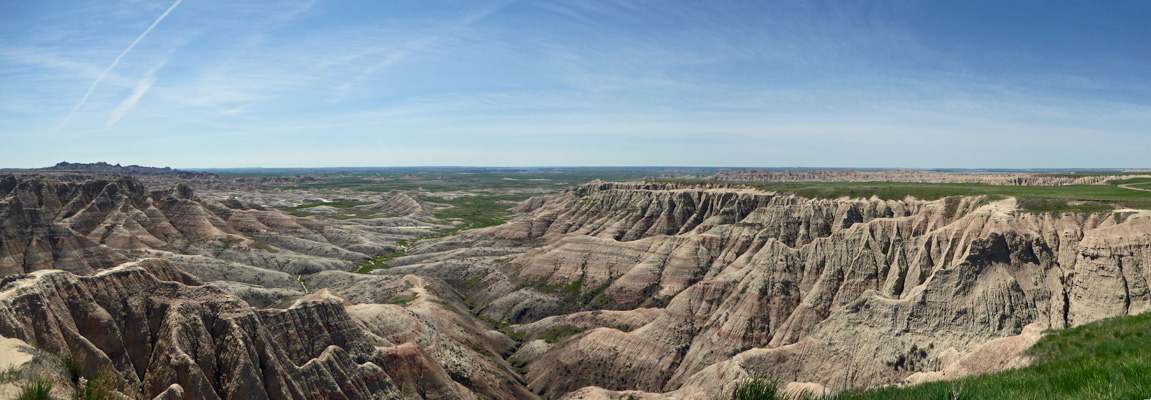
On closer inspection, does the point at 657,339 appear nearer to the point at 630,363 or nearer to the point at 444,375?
the point at 630,363

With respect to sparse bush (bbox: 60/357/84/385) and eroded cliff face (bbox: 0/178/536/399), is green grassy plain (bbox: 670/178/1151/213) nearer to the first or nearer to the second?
eroded cliff face (bbox: 0/178/536/399)

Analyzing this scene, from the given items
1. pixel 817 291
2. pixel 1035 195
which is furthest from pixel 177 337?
pixel 1035 195

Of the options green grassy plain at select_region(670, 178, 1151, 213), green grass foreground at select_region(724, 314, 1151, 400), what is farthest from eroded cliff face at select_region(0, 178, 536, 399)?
green grassy plain at select_region(670, 178, 1151, 213)

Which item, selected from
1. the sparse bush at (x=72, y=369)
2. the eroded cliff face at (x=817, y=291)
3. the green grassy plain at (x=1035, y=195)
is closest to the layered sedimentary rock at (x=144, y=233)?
the eroded cliff face at (x=817, y=291)

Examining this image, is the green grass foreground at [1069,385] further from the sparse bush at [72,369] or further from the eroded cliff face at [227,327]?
the sparse bush at [72,369]

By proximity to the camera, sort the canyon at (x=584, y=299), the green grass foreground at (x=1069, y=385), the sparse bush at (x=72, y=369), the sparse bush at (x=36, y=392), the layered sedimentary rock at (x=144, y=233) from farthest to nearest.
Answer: the layered sedimentary rock at (x=144, y=233)
the canyon at (x=584, y=299)
the sparse bush at (x=72, y=369)
the sparse bush at (x=36, y=392)
the green grass foreground at (x=1069, y=385)

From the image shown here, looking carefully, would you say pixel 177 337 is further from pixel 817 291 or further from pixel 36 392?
pixel 817 291

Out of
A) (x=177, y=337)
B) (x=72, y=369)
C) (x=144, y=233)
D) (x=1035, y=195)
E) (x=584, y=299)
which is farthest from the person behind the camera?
(x=144, y=233)

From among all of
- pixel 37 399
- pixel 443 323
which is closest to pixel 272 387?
pixel 37 399
